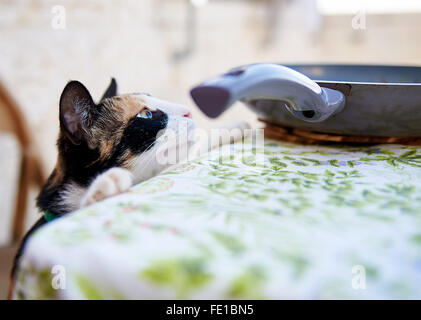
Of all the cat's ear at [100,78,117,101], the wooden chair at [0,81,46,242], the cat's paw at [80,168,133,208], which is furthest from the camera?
the wooden chair at [0,81,46,242]

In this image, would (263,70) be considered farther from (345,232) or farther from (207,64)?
(207,64)

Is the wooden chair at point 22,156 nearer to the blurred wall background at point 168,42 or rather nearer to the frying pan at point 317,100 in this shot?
the blurred wall background at point 168,42

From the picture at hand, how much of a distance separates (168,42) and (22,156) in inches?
41.5

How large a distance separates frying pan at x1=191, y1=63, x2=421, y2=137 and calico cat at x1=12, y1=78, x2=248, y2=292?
0.11m

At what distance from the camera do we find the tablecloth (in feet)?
0.68

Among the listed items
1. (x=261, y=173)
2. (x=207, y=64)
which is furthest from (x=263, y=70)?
(x=207, y=64)

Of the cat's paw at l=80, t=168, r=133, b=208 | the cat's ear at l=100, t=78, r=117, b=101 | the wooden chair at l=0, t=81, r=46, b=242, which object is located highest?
the cat's ear at l=100, t=78, r=117, b=101

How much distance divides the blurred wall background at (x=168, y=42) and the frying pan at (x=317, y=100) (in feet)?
2.03
